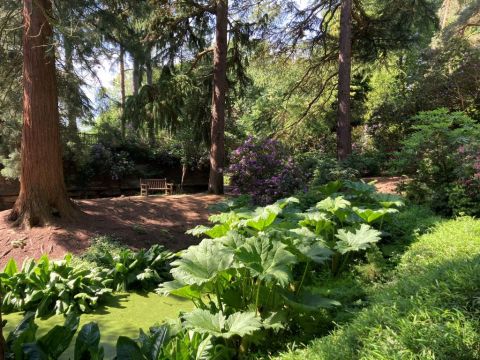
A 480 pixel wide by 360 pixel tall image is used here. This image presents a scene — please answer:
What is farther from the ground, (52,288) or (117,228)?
(117,228)

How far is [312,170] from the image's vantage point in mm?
8906

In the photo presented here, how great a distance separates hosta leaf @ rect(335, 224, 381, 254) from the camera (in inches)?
165

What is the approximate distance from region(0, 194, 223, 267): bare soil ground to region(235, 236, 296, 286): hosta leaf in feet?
16.3

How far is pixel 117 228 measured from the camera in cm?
840

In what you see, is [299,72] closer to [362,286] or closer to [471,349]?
[362,286]

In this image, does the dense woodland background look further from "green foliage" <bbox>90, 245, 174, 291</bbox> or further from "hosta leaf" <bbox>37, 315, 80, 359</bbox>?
"hosta leaf" <bbox>37, 315, 80, 359</bbox>

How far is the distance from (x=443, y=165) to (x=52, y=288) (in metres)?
6.05

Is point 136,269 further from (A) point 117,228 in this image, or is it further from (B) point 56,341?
(B) point 56,341

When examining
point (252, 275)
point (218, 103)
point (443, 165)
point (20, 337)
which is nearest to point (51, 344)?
point (20, 337)

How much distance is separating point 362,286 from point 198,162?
43.4ft

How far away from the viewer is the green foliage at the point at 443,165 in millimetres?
5852

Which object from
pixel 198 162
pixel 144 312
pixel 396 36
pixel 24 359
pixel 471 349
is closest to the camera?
pixel 471 349

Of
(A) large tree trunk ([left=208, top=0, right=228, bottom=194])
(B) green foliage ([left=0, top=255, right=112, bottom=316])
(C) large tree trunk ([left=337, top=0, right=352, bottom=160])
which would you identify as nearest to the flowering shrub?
(C) large tree trunk ([left=337, top=0, right=352, bottom=160])

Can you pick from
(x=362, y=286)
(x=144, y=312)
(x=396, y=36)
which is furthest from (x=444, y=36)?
(x=144, y=312)
